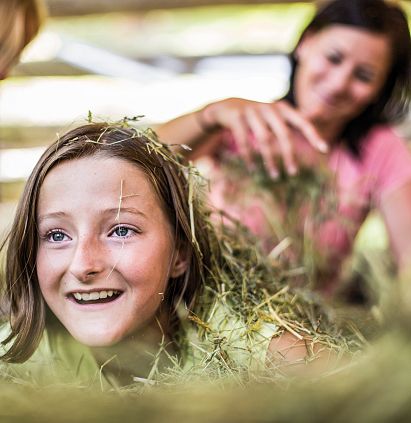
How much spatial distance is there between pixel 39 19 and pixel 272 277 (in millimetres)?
519

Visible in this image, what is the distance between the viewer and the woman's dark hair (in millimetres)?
1235

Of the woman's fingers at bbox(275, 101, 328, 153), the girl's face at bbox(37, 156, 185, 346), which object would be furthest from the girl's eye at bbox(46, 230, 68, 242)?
the woman's fingers at bbox(275, 101, 328, 153)

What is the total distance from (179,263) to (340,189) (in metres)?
0.60

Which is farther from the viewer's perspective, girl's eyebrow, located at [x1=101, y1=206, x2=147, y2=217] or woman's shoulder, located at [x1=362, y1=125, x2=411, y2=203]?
woman's shoulder, located at [x1=362, y1=125, x2=411, y2=203]

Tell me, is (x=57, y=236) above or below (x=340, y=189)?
above

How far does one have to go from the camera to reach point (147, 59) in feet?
7.54

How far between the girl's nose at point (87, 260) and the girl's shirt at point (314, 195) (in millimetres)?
539

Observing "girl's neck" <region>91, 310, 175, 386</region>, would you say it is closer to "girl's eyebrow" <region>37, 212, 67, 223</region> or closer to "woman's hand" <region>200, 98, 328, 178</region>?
"girl's eyebrow" <region>37, 212, 67, 223</region>

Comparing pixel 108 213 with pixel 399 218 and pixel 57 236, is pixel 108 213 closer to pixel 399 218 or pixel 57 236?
pixel 57 236

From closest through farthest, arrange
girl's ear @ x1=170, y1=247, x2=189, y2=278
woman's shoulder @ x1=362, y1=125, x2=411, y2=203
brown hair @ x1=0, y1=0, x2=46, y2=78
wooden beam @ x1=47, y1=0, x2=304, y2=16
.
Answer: girl's ear @ x1=170, y1=247, x2=189, y2=278 < brown hair @ x1=0, y1=0, x2=46, y2=78 < woman's shoulder @ x1=362, y1=125, x2=411, y2=203 < wooden beam @ x1=47, y1=0, x2=304, y2=16

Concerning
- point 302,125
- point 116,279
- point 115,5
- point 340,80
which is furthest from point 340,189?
point 115,5

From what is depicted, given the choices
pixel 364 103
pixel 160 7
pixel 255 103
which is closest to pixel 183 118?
pixel 255 103

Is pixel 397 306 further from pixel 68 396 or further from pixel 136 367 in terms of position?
pixel 136 367

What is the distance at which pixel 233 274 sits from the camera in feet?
2.88
